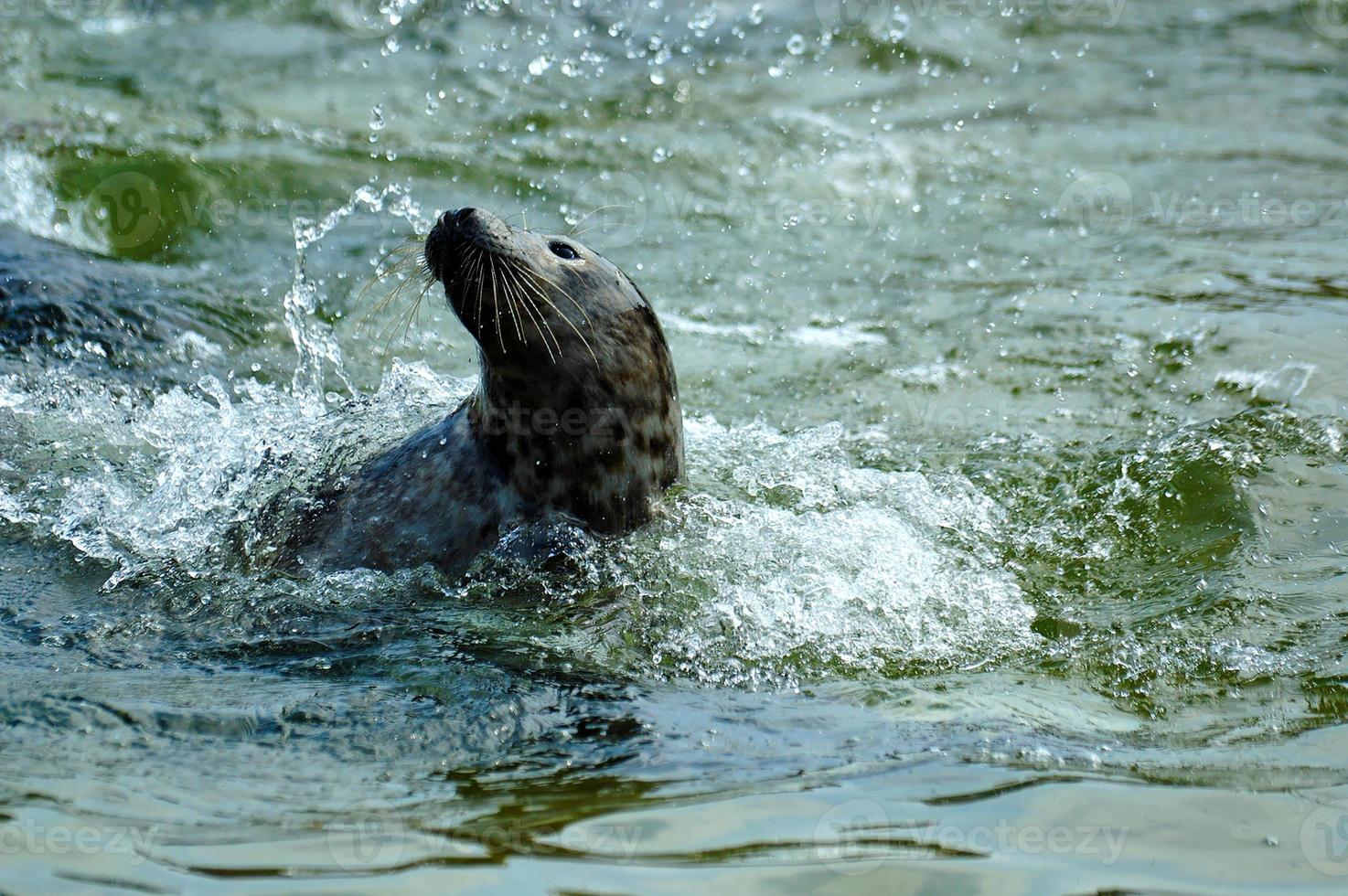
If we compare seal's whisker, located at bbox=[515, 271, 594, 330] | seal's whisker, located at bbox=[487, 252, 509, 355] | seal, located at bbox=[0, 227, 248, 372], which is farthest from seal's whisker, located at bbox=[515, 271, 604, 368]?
seal, located at bbox=[0, 227, 248, 372]

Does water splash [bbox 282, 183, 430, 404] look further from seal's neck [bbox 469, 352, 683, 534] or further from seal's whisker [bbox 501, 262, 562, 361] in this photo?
seal's whisker [bbox 501, 262, 562, 361]

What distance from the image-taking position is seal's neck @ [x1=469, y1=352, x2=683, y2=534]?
13.6ft

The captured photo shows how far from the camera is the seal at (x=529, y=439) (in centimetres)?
407

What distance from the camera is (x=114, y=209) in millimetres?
7430

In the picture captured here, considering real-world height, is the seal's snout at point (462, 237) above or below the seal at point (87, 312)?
above

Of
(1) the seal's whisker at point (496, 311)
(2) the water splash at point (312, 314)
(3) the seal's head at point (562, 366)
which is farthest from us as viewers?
(2) the water splash at point (312, 314)

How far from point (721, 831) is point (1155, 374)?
4.05 meters

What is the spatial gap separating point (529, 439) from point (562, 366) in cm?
24

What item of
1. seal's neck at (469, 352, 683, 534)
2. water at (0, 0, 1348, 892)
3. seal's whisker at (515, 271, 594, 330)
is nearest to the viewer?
water at (0, 0, 1348, 892)

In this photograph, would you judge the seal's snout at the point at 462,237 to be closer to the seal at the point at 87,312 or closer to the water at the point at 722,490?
the water at the point at 722,490

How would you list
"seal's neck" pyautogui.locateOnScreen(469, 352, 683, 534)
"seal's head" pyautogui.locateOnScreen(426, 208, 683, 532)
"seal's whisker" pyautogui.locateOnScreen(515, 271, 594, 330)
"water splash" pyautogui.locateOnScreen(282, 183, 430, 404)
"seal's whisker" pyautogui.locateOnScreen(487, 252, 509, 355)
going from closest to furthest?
"seal's whisker" pyautogui.locateOnScreen(487, 252, 509, 355)
"seal's head" pyautogui.locateOnScreen(426, 208, 683, 532)
"seal's whisker" pyautogui.locateOnScreen(515, 271, 594, 330)
"seal's neck" pyautogui.locateOnScreen(469, 352, 683, 534)
"water splash" pyautogui.locateOnScreen(282, 183, 430, 404)

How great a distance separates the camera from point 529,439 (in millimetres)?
4172

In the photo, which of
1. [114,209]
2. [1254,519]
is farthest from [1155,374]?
[114,209]

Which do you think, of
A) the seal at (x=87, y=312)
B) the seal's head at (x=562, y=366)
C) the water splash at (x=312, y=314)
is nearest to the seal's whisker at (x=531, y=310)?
the seal's head at (x=562, y=366)
